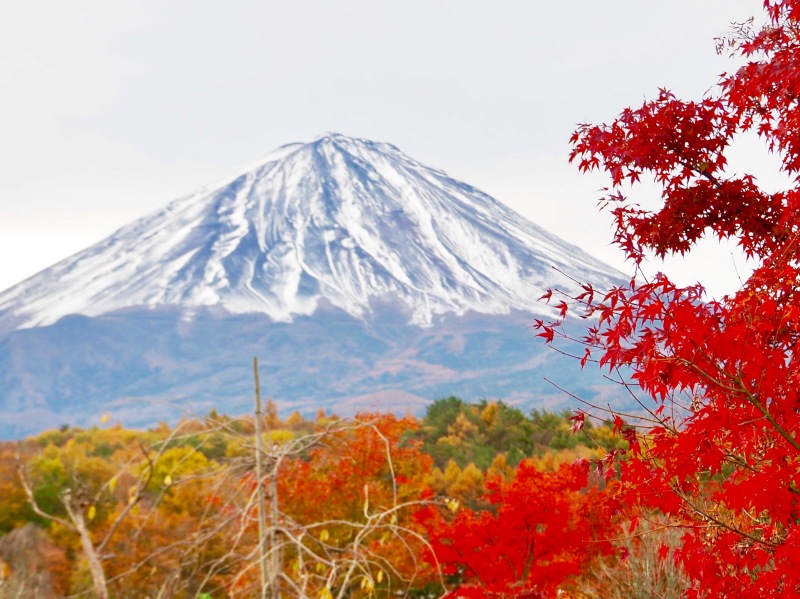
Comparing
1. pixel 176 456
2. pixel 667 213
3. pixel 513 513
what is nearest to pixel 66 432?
pixel 176 456

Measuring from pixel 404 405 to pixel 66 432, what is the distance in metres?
130

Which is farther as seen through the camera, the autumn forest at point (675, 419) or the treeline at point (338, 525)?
the treeline at point (338, 525)

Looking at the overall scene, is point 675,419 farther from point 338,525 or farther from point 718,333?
point 338,525

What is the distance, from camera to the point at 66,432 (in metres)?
61.4

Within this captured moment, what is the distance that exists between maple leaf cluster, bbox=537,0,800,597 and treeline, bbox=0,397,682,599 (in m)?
0.68

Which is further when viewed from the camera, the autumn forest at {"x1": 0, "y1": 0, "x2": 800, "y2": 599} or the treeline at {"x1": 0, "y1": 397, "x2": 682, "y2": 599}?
the treeline at {"x1": 0, "y1": 397, "x2": 682, "y2": 599}

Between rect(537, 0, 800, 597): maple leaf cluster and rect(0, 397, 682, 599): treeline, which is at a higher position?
rect(537, 0, 800, 597): maple leaf cluster

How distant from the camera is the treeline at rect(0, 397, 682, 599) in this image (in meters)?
5.03

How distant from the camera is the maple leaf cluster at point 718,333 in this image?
177 inches

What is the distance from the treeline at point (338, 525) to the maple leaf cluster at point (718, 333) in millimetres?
680

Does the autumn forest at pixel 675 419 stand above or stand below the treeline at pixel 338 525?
above

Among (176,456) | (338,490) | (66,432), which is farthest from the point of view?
(66,432)

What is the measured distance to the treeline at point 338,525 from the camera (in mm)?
5027

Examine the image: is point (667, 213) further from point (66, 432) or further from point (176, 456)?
point (66, 432)
